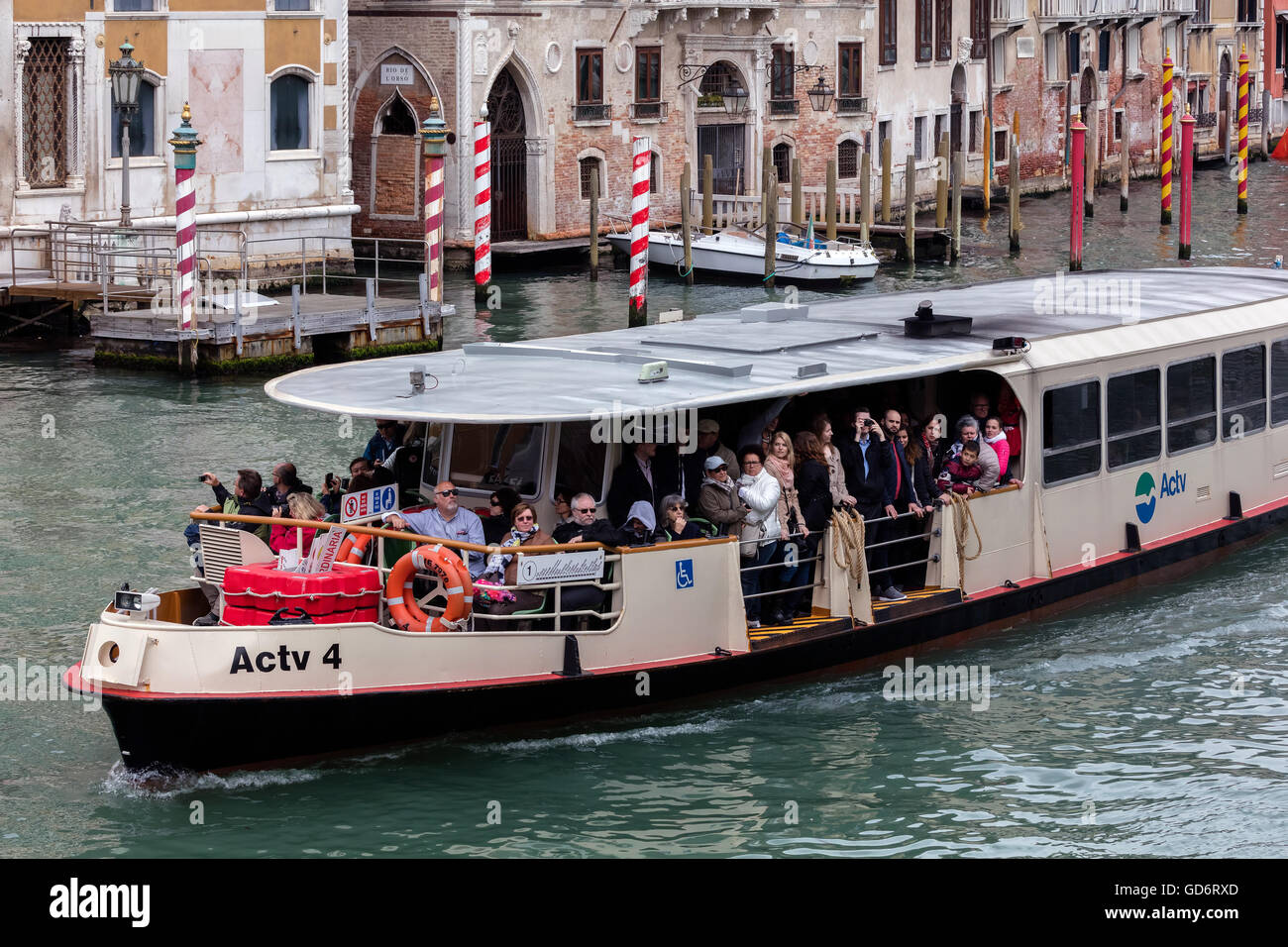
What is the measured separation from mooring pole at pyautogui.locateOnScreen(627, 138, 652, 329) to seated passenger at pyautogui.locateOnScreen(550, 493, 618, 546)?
17.7 metres

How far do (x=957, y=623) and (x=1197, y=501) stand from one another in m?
3.30

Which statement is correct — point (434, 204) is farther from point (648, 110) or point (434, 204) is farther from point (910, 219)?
point (648, 110)

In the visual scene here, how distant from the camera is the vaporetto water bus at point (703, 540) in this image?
1166 centimetres

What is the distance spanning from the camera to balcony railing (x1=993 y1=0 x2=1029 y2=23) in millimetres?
54469

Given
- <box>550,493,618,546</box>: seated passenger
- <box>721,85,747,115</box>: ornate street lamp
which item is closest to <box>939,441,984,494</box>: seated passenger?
<box>550,493,618,546</box>: seated passenger

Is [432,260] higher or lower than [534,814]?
higher

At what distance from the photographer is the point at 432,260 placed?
28875 millimetres

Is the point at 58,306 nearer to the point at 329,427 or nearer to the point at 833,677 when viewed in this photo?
the point at 329,427

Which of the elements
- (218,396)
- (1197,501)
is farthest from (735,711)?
(218,396)

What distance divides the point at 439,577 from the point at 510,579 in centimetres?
47

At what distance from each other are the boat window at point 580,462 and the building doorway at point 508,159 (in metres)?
27.6

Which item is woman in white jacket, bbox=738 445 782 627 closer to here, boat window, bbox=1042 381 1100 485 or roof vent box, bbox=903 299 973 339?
roof vent box, bbox=903 299 973 339

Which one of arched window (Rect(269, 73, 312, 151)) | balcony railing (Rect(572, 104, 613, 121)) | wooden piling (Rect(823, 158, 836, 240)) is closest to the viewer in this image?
arched window (Rect(269, 73, 312, 151))

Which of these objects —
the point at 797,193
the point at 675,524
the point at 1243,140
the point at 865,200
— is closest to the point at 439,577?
the point at 675,524
